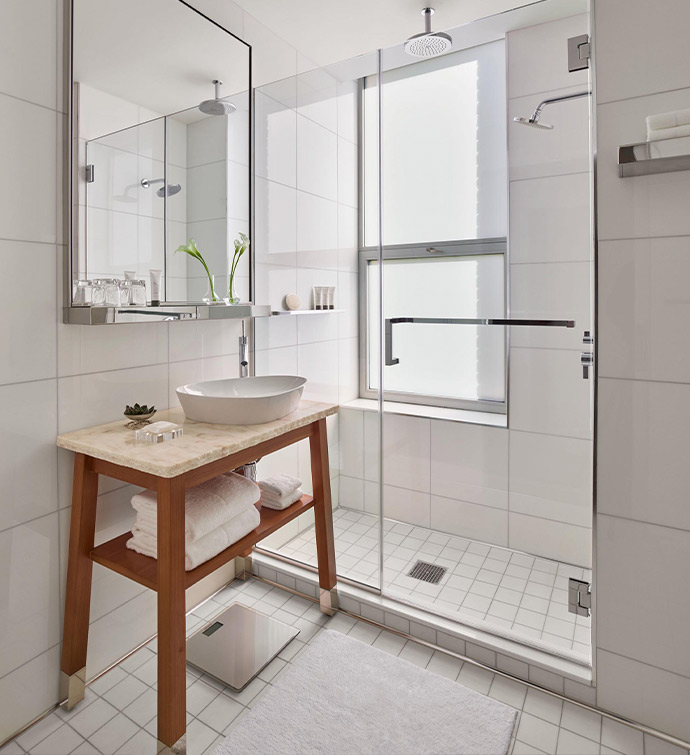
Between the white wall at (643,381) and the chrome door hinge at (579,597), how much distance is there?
7cm

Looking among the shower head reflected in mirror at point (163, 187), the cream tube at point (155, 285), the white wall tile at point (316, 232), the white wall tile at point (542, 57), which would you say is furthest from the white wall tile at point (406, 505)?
the white wall tile at point (542, 57)

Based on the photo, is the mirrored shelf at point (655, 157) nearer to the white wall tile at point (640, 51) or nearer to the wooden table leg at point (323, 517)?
the white wall tile at point (640, 51)

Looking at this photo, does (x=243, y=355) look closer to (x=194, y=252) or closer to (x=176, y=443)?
(x=194, y=252)

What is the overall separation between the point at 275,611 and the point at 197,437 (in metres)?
0.92

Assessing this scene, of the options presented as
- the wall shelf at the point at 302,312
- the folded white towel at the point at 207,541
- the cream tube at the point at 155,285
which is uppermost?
the cream tube at the point at 155,285

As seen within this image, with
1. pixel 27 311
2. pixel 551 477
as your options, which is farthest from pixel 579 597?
pixel 27 311

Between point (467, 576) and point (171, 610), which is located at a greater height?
point (171, 610)

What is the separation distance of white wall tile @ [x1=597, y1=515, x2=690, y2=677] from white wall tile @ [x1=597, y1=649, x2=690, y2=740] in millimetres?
28

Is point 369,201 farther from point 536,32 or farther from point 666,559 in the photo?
point 666,559

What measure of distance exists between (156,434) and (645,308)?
1.42 metres

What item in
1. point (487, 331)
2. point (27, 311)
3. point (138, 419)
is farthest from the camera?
point (487, 331)

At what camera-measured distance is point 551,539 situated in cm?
177

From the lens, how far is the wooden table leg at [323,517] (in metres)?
1.90

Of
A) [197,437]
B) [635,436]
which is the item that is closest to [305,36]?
[197,437]
